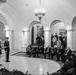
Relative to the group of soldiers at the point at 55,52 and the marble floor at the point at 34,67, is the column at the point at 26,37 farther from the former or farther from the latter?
the marble floor at the point at 34,67

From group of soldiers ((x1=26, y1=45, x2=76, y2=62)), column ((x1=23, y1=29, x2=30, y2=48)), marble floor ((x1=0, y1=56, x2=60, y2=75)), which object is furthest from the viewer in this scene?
column ((x1=23, y1=29, x2=30, y2=48))

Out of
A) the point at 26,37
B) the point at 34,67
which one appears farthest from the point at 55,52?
the point at 26,37

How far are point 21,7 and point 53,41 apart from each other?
18.7 feet

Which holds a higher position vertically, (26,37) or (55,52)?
(26,37)

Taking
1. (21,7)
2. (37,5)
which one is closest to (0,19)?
(21,7)

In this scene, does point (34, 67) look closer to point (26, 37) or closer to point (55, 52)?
point (55, 52)

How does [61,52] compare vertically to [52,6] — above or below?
below

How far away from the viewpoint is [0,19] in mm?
17500

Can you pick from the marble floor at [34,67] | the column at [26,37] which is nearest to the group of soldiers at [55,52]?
the marble floor at [34,67]

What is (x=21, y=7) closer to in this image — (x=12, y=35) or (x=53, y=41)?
(x=12, y=35)

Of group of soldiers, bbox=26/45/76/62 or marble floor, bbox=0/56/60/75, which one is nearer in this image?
marble floor, bbox=0/56/60/75

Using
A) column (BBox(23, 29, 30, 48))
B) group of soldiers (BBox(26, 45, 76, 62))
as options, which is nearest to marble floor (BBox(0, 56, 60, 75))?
group of soldiers (BBox(26, 45, 76, 62))

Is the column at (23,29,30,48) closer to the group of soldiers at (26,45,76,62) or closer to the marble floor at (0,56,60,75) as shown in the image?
the group of soldiers at (26,45,76,62)

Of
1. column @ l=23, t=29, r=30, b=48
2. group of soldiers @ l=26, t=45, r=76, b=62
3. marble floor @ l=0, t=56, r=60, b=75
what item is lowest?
marble floor @ l=0, t=56, r=60, b=75
